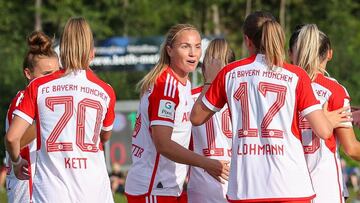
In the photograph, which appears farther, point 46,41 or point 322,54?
point 46,41

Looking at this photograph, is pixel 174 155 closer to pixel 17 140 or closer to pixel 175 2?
pixel 17 140

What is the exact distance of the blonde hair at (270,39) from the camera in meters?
7.55

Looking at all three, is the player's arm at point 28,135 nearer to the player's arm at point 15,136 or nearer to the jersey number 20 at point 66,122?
the player's arm at point 15,136

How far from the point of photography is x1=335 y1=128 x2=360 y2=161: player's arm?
8.12 metres

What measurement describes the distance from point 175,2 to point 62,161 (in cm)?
5080

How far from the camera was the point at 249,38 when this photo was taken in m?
7.80

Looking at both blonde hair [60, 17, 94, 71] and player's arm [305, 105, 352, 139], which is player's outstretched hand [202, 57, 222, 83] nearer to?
blonde hair [60, 17, 94, 71]

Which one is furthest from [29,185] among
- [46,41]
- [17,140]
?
[17,140]

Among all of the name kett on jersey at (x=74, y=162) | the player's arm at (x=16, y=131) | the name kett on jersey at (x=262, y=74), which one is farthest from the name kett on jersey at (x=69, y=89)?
the name kett on jersey at (x=262, y=74)

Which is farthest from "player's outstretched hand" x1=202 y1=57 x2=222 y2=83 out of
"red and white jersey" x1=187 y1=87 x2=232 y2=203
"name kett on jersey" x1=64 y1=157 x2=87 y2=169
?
"name kett on jersey" x1=64 y1=157 x2=87 y2=169

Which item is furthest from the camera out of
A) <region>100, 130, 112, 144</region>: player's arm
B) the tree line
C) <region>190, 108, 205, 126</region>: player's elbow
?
the tree line

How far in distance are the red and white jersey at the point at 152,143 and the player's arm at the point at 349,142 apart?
4.07 ft

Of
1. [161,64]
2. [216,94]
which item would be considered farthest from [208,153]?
[216,94]

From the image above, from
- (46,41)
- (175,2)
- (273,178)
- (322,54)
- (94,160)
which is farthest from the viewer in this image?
(175,2)
